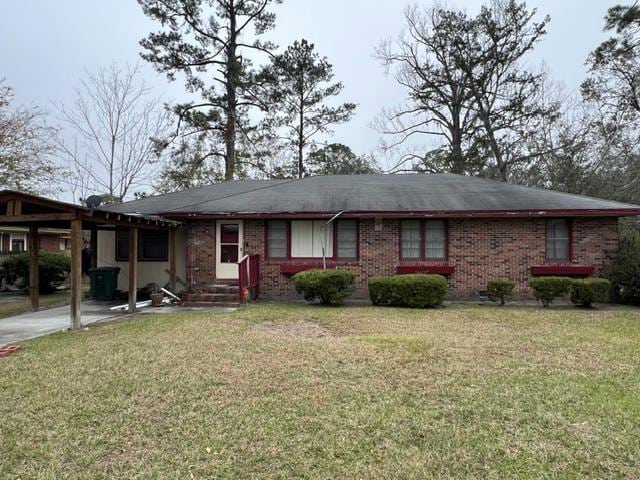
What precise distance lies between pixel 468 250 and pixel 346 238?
3397 mm

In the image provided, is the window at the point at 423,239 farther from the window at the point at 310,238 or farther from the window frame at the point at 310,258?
the window at the point at 310,238

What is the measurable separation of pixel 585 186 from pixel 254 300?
1833cm

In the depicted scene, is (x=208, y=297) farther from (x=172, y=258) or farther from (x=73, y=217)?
(x=73, y=217)

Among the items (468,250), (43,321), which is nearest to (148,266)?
(43,321)

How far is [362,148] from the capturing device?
3084 cm

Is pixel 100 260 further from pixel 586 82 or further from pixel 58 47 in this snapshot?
pixel 586 82

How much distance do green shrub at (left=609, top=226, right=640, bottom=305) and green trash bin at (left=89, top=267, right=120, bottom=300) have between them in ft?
44.2

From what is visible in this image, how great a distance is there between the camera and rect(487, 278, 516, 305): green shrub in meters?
10.1

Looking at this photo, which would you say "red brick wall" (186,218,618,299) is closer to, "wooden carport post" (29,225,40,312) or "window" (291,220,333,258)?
"window" (291,220,333,258)

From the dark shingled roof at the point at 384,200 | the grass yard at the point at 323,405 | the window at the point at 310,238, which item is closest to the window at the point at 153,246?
the dark shingled roof at the point at 384,200

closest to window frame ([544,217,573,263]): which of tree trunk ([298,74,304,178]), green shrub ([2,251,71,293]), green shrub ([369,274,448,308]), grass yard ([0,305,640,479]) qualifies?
green shrub ([369,274,448,308])

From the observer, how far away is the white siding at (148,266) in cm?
1220

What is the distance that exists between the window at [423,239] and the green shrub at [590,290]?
Answer: 3.21 m

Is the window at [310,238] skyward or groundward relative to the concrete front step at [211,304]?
skyward
